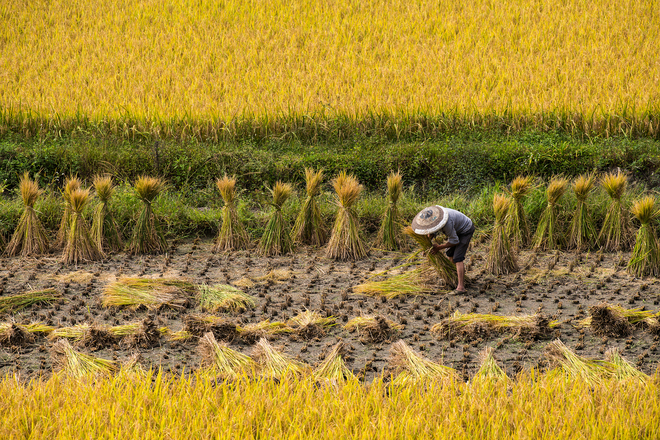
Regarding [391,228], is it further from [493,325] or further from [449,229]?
[493,325]

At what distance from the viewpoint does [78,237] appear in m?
6.00

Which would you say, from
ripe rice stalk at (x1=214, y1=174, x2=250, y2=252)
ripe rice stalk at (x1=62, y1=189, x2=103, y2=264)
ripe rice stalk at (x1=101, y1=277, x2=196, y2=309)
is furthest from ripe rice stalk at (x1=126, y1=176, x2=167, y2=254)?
ripe rice stalk at (x1=101, y1=277, x2=196, y2=309)

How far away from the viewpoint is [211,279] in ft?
18.3

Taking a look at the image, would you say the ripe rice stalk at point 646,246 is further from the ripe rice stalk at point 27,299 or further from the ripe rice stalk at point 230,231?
the ripe rice stalk at point 27,299

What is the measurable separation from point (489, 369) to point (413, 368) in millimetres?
425

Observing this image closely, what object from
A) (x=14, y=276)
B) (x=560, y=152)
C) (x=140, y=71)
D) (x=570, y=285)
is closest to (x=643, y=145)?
(x=560, y=152)

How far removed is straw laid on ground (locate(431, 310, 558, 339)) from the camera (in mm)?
4281

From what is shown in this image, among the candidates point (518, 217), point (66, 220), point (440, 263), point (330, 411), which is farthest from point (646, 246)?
point (66, 220)

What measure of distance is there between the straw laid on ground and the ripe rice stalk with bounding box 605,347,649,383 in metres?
0.56

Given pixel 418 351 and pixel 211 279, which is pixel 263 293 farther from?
pixel 418 351

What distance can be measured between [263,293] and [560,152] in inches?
156

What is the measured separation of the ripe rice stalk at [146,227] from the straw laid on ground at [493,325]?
314cm

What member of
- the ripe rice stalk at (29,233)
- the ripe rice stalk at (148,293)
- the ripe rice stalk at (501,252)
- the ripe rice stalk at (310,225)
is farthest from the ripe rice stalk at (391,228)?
the ripe rice stalk at (29,233)

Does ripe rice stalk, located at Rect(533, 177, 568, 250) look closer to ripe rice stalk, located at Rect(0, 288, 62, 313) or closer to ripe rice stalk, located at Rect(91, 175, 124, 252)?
ripe rice stalk, located at Rect(91, 175, 124, 252)
